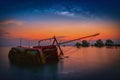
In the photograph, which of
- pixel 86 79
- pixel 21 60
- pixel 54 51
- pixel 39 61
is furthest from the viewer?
pixel 54 51

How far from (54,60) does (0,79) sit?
75.2 ft

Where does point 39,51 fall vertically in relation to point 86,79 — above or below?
above

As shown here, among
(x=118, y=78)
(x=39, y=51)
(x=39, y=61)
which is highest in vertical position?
(x=39, y=51)

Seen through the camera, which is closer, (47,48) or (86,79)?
(86,79)

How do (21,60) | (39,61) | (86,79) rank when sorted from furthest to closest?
(21,60) < (39,61) < (86,79)

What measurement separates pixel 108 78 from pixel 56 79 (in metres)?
8.82

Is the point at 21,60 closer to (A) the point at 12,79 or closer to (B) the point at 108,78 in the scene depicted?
(A) the point at 12,79

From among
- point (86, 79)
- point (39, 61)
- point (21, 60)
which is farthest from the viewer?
point (21, 60)

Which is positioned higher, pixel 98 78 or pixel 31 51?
pixel 31 51

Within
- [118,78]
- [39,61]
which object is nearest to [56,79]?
[118,78]

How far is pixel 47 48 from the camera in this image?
40.9m

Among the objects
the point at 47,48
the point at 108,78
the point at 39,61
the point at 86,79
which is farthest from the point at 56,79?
the point at 47,48

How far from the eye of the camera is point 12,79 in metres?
22.5

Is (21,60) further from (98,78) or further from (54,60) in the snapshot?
(98,78)
